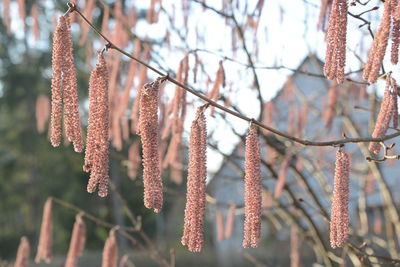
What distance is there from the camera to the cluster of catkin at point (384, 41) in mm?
1591

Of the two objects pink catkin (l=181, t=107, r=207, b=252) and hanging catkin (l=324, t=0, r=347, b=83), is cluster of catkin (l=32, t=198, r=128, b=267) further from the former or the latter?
hanging catkin (l=324, t=0, r=347, b=83)

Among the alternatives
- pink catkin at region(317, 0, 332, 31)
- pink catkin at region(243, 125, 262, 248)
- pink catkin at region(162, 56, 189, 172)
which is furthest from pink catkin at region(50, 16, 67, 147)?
pink catkin at region(317, 0, 332, 31)

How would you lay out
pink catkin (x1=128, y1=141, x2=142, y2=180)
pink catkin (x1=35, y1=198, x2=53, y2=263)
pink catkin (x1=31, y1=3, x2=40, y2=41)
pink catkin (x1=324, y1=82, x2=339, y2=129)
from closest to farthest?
pink catkin (x1=35, y1=198, x2=53, y2=263), pink catkin (x1=324, y1=82, x2=339, y2=129), pink catkin (x1=31, y1=3, x2=40, y2=41), pink catkin (x1=128, y1=141, x2=142, y2=180)

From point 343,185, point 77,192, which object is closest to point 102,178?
point 343,185

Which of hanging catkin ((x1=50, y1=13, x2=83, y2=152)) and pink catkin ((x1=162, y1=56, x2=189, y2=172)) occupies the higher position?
pink catkin ((x1=162, y1=56, x2=189, y2=172))

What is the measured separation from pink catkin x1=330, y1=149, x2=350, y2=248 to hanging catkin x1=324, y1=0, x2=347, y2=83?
208 mm

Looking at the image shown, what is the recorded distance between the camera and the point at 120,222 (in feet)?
73.3

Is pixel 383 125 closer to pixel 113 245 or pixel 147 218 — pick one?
pixel 113 245

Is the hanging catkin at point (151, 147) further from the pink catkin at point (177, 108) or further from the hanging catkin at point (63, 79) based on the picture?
the pink catkin at point (177, 108)

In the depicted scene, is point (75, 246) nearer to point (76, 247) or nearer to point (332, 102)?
point (76, 247)

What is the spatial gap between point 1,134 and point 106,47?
80.6ft

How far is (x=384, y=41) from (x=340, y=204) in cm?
40

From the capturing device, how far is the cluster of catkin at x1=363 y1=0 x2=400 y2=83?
5.22ft

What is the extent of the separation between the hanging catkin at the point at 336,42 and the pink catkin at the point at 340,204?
Result: 8.2 inches
